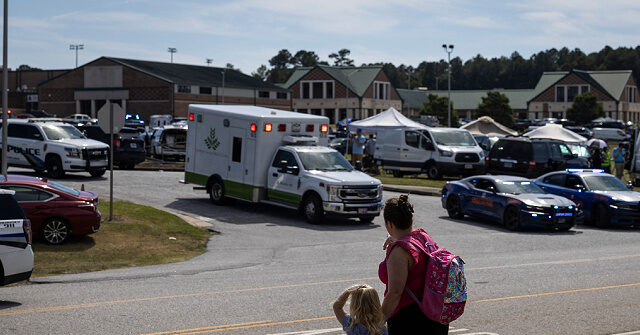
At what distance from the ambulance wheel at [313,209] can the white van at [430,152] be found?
13408mm

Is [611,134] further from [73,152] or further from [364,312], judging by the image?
[364,312]

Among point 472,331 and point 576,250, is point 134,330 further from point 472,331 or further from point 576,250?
point 576,250

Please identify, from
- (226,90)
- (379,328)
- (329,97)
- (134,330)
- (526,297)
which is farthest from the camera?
(329,97)

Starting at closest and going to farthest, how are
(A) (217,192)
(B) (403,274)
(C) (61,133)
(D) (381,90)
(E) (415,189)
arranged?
(B) (403,274) < (A) (217,192) < (C) (61,133) < (E) (415,189) < (D) (381,90)

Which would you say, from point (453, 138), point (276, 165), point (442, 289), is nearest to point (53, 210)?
point (276, 165)

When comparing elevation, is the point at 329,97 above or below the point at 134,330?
above

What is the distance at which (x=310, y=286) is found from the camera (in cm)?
1219

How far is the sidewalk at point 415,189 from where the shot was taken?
96.7 feet

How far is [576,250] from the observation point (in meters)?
17.8

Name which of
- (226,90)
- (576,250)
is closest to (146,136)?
(576,250)

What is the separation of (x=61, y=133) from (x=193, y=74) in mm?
72412

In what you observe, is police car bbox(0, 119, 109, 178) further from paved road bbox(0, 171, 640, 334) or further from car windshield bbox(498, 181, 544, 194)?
car windshield bbox(498, 181, 544, 194)

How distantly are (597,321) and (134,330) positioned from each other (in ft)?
17.6

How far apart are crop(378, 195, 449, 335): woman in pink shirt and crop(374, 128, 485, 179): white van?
95.7ft
